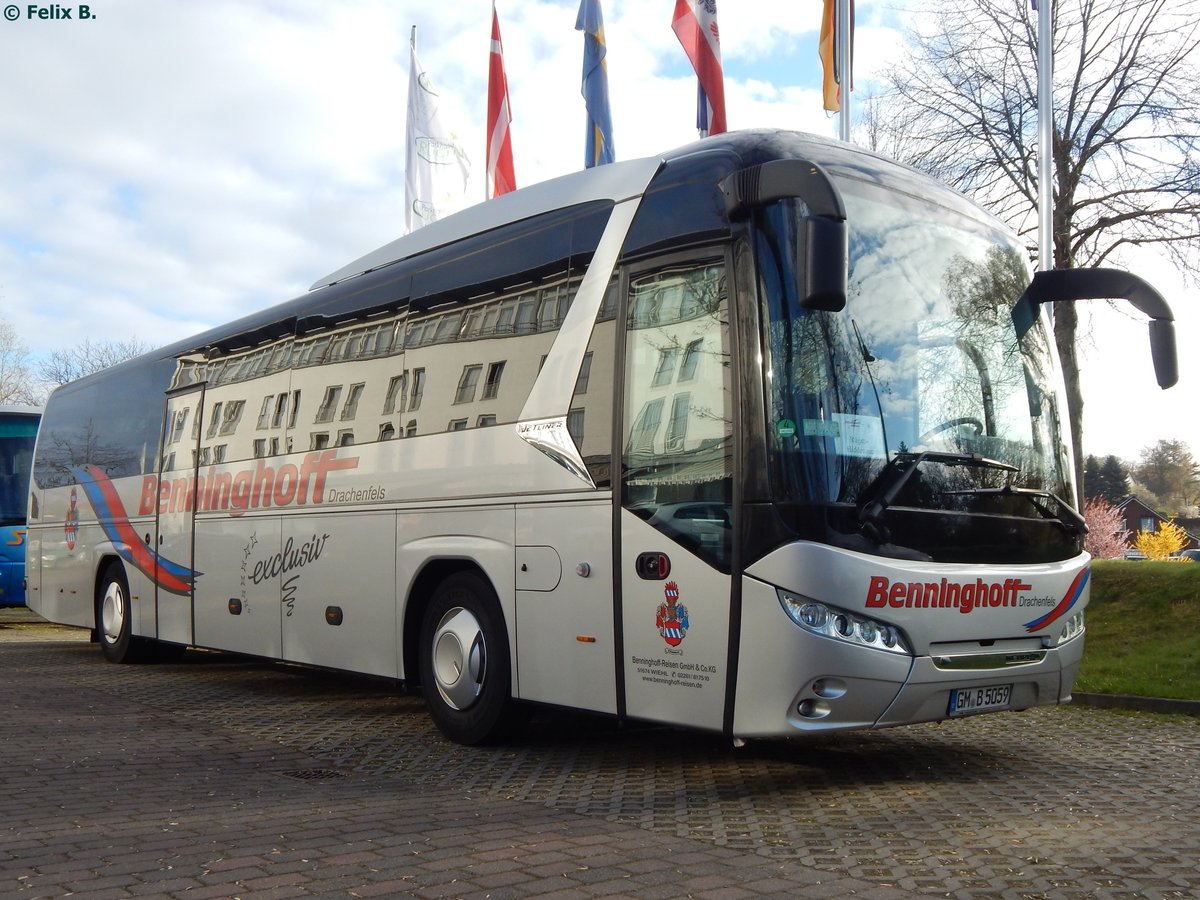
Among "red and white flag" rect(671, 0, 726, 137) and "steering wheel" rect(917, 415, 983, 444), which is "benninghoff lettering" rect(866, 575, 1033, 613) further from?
"red and white flag" rect(671, 0, 726, 137)

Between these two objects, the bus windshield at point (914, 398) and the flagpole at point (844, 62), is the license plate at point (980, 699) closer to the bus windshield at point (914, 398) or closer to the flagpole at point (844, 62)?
the bus windshield at point (914, 398)

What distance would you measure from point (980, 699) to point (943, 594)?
0.71 metres

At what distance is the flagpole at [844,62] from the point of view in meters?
17.4

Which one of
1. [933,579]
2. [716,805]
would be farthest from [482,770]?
[933,579]

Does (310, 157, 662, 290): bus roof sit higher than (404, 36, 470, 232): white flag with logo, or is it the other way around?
(404, 36, 470, 232): white flag with logo

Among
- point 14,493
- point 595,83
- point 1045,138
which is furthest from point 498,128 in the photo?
point 14,493

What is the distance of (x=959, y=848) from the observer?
5.45 metres

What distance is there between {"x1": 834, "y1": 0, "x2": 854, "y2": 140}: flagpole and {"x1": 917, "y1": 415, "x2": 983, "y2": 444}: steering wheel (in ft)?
37.2

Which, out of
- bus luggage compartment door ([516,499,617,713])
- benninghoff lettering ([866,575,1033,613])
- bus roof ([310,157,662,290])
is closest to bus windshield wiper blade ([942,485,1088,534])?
benninghoff lettering ([866,575,1033,613])

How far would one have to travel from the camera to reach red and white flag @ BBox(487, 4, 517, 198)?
21391 mm

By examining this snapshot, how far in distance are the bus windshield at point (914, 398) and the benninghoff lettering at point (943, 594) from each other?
0.15 meters

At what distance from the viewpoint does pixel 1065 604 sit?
23.6 feet

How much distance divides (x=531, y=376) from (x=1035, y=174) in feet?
51.3

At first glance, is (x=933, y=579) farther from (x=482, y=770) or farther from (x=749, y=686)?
(x=482, y=770)
